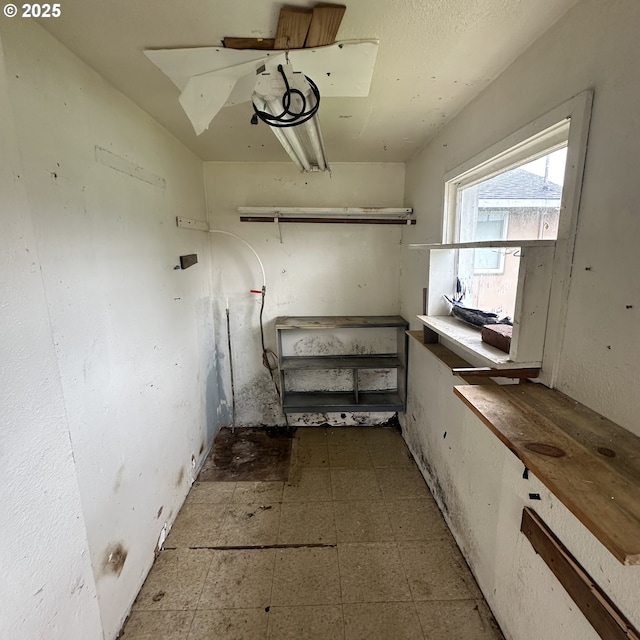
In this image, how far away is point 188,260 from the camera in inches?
84.0

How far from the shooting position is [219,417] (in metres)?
2.90

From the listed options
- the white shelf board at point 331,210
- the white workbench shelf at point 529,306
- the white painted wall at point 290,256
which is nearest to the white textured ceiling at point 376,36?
the white workbench shelf at point 529,306

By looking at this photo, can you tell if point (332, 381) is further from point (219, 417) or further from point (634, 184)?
point (634, 184)

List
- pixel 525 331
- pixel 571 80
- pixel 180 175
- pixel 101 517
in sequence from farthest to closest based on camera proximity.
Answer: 1. pixel 180 175
2. pixel 101 517
3. pixel 525 331
4. pixel 571 80

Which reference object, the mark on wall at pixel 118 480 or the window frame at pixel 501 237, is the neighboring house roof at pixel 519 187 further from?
the mark on wall at pixel 118 480

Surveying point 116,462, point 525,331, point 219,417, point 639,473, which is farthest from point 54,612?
point 219,417

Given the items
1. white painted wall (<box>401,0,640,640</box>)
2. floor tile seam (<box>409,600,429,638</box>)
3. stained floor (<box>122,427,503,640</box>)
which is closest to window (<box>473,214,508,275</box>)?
white painted wall (<box>401,0,640,640</box>)

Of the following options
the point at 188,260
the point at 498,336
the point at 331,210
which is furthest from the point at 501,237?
the point at 188,260

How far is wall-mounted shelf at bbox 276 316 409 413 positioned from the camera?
263cm

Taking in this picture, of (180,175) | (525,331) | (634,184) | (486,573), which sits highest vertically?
(180,175)

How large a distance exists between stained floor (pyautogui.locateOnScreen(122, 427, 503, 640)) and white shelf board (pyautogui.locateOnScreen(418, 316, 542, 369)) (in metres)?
1.10

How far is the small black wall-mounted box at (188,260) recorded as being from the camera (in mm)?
2076

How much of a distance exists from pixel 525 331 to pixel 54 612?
1719 millimetres

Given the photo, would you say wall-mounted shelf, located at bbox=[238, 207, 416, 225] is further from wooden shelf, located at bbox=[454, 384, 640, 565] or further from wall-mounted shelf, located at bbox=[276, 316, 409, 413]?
wooden shelf, located at bbox=[454, 384, 640, 565]
